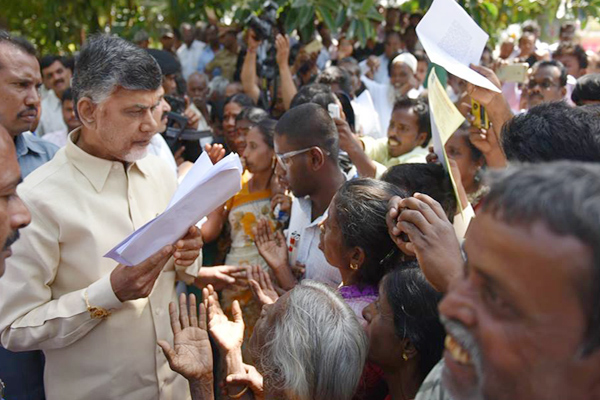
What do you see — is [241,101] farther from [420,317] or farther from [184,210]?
[420,317]

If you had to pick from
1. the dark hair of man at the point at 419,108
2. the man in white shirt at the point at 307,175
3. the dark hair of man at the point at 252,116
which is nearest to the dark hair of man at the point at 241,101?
the dark hair of man at the point at 252,116

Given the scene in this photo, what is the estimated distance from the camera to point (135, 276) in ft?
6.86

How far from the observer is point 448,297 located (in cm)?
106

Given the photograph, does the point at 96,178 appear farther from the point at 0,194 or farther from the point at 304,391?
the point at 304,391

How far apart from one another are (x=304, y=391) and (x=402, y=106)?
116 inches

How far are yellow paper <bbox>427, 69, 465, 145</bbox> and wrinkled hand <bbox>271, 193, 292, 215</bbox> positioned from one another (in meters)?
1.26

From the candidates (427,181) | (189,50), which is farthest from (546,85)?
(189,50)

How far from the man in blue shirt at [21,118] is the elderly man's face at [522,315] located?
2.18 meters

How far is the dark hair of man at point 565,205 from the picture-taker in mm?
895

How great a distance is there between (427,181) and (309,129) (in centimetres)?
59

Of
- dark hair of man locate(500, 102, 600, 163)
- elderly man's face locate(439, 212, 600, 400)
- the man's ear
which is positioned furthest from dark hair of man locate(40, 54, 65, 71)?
elderly man's face locate(439, 212, 600, 400)

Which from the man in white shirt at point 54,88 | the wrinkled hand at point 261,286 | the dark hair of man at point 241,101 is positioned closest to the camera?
the wrinkled hand at point 261,286

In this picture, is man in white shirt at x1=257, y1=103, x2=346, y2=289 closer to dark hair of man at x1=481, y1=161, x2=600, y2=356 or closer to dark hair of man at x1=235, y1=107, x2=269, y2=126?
dark hair of man at x1=235, y1=107, x2=269, y2=126

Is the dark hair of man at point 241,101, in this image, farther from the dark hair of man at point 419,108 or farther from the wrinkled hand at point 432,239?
the wrinkled hand at point 432,239
